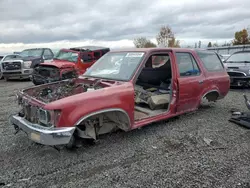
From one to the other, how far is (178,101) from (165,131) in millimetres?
681

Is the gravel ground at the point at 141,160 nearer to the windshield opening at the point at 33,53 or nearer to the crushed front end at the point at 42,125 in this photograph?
the crushed front end at the point at 42,125


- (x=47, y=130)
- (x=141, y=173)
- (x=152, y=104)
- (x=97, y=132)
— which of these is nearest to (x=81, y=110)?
(x=47, y=130)

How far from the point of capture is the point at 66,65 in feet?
32.6

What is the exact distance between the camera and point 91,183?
2955mm

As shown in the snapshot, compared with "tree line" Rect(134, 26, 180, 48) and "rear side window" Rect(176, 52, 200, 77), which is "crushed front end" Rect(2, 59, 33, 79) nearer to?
"rear side window" Rect(176, 52, 200, 77)

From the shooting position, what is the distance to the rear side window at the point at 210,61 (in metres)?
5.64

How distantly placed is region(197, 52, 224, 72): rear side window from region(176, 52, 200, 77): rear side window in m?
0.38

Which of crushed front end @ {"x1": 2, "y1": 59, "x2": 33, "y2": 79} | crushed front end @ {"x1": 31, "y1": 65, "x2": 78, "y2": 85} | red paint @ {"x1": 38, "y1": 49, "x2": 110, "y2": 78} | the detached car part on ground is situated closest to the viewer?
the detached car part on ground

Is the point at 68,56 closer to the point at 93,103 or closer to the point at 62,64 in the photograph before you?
the point at 62,64

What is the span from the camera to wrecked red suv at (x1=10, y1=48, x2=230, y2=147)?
3250mm

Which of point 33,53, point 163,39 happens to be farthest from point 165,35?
point 33,53

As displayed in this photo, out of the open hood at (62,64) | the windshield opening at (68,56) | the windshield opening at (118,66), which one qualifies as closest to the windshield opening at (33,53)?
the windshield opening at (68,56)

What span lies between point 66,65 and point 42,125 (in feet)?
22.4

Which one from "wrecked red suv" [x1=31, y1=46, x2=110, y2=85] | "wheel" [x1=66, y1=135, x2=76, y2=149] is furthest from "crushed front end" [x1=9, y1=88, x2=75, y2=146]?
"wrecked red suv" [x1=31, y1=46, x2=110, y2=85]
